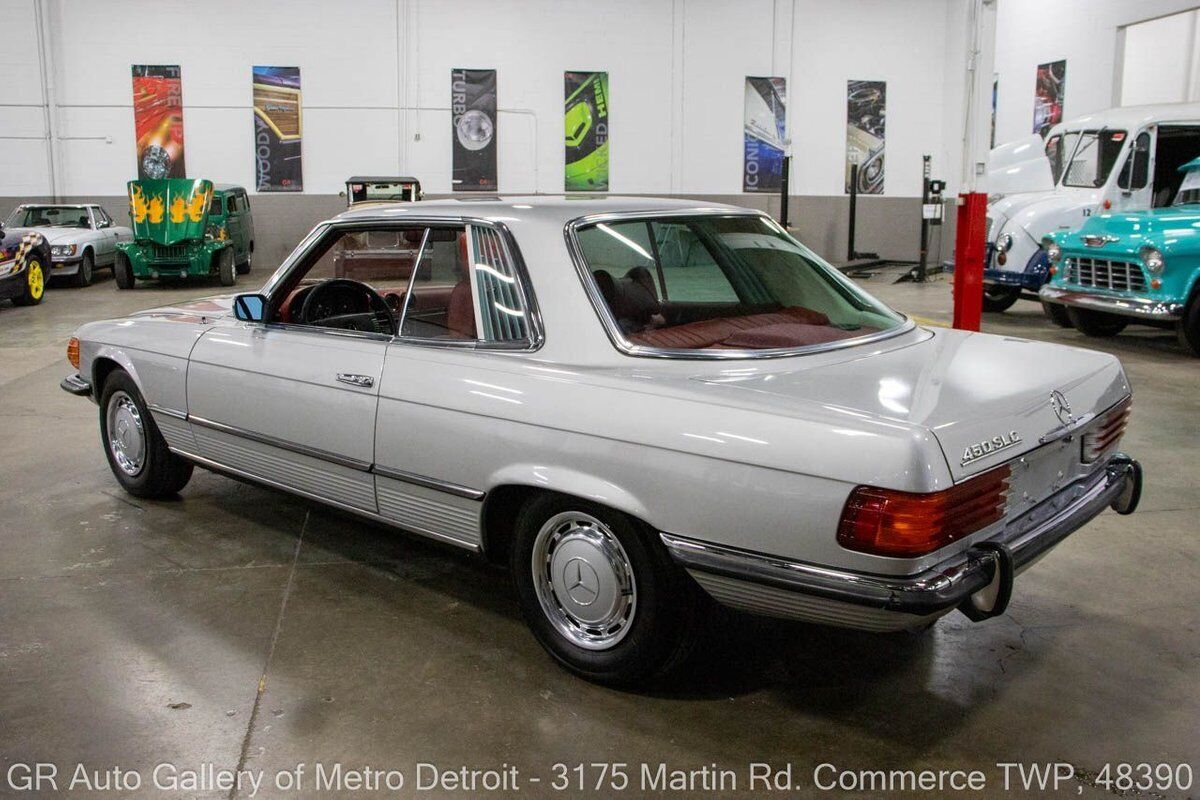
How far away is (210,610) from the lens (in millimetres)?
3602

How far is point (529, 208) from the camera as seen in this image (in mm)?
3291

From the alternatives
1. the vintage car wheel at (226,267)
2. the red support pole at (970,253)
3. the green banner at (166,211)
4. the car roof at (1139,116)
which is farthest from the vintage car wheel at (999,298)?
the green banner at (166,211)

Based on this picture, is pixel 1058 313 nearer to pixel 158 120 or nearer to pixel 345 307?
pixel 345 307

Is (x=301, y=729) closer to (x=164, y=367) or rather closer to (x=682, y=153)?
(x=164, y=367)

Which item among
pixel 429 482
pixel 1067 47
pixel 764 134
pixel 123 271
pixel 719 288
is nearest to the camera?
pixel 429 482

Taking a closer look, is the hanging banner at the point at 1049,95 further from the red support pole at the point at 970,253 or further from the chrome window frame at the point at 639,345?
the chrome window frame at the point at 639,345

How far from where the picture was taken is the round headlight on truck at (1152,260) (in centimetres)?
874

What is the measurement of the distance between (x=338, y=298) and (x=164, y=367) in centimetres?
82

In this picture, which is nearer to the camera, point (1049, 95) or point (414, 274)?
point (414, 274)

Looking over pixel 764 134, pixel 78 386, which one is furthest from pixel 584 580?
pixel 764 134

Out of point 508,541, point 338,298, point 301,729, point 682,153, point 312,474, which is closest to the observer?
point 301,729

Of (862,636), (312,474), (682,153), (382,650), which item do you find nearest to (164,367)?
(312,474)

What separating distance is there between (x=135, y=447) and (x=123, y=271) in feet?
38.2

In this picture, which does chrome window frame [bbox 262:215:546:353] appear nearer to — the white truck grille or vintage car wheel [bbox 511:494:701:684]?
vintage car wheel [bbox 511:494:701:684]
